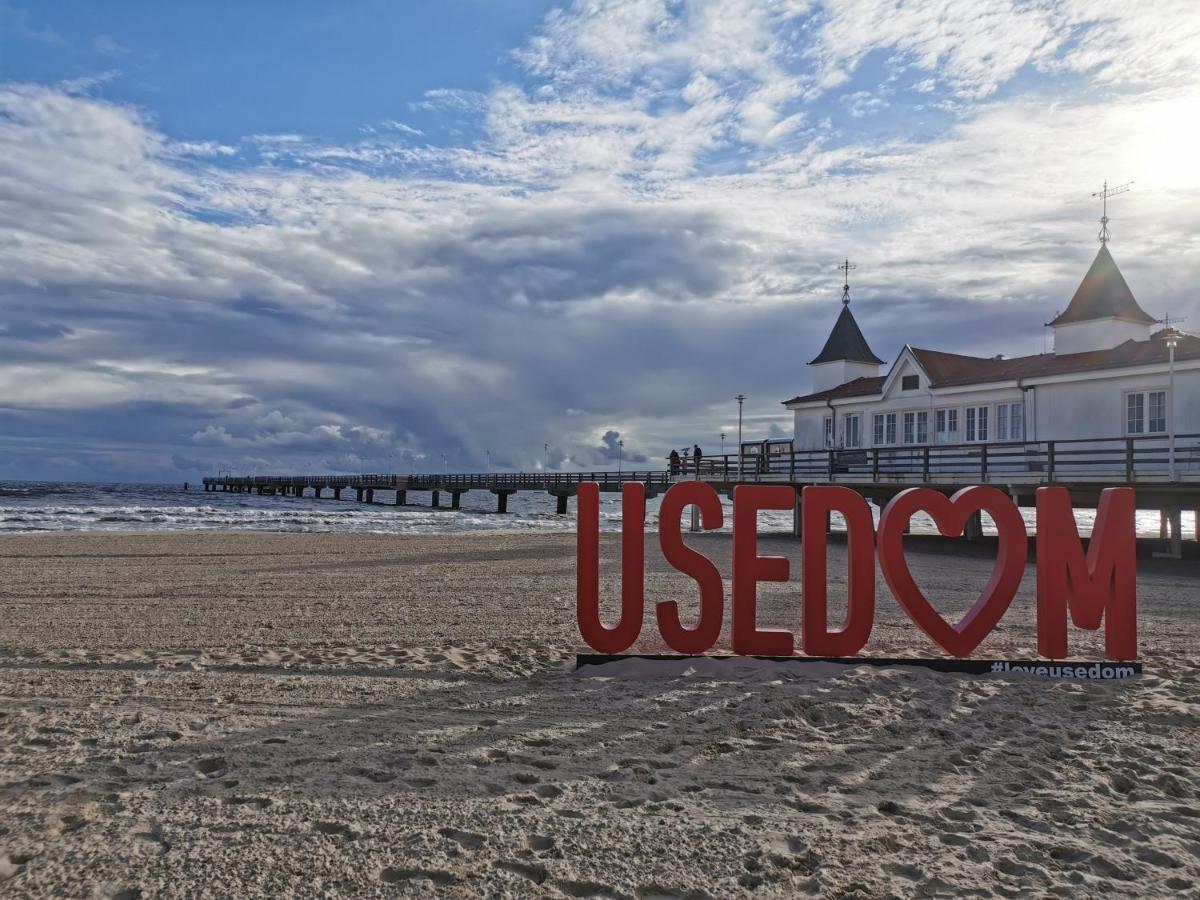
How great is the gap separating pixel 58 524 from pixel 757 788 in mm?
37723

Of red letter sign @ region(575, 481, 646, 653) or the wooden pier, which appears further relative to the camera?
the wooden pier

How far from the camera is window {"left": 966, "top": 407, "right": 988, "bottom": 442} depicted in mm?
28250

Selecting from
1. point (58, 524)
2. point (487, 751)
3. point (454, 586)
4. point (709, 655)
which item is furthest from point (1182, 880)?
point (58, 524)

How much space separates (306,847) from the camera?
4.45 meters

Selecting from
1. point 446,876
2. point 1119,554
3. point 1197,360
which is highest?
point 1197,360

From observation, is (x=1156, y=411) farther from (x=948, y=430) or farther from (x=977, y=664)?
(x=977, y=664)

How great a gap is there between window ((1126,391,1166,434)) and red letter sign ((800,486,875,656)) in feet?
62.5

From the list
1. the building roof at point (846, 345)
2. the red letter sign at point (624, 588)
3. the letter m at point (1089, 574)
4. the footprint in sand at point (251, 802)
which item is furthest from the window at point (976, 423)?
the footprint in sand at point (251, 802)

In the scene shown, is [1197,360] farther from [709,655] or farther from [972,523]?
[709,655]

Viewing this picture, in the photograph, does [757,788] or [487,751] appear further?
[487,751]

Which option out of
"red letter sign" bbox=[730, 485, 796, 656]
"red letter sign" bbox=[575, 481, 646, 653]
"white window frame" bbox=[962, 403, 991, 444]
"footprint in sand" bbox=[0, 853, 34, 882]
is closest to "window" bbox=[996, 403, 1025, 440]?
"white window frame" bbox=[962, 403, 991, 444]

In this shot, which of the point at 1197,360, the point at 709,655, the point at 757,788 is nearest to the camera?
the point at 757,788

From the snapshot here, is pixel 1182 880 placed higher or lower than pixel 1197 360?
lower

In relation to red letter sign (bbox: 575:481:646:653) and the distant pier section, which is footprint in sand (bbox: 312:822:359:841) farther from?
the distant pier section
